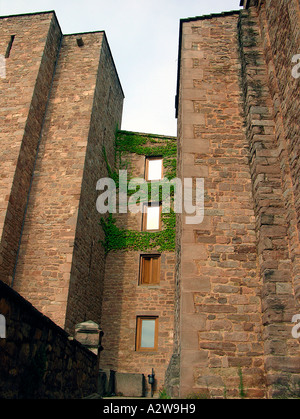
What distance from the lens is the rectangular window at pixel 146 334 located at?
11648mm

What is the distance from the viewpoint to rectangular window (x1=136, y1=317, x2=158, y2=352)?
11648 mm

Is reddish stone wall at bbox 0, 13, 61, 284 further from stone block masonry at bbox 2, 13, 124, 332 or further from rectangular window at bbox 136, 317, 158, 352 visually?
rectangular window at bbox 136, 317, 158, 352

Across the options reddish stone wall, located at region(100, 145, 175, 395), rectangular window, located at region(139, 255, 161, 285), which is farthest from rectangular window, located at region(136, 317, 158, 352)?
rectangular window, located at region(139, 255, 161, 285)

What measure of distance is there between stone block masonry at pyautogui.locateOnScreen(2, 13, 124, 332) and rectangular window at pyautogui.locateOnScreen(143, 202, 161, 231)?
212cm

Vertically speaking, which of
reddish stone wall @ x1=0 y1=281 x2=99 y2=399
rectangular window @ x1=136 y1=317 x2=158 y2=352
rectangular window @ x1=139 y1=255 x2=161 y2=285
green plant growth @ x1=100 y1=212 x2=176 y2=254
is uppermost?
green plant growth @ x1=100 y1=212 x2=176 y2=254

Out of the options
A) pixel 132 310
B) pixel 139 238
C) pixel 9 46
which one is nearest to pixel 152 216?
pixel 139 238

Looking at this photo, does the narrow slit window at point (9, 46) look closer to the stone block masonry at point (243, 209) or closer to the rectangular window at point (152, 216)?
the rectangular window at point (152, 216)

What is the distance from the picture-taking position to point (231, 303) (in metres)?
4.88

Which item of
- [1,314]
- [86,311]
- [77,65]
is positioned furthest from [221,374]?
[77,65]

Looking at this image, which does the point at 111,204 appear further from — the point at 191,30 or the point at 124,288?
the point at 191,30

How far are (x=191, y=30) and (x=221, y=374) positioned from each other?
20.9 feet

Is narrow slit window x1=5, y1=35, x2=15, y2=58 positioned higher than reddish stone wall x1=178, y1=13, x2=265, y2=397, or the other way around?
narrow slit window x1=5, y1=35, x2=15, y2=58

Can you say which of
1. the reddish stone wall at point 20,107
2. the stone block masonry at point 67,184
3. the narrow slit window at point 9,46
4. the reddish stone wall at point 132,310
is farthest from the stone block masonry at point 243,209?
the narrow slit window at point 9,46

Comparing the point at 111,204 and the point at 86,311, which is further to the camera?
the point at 111,204
